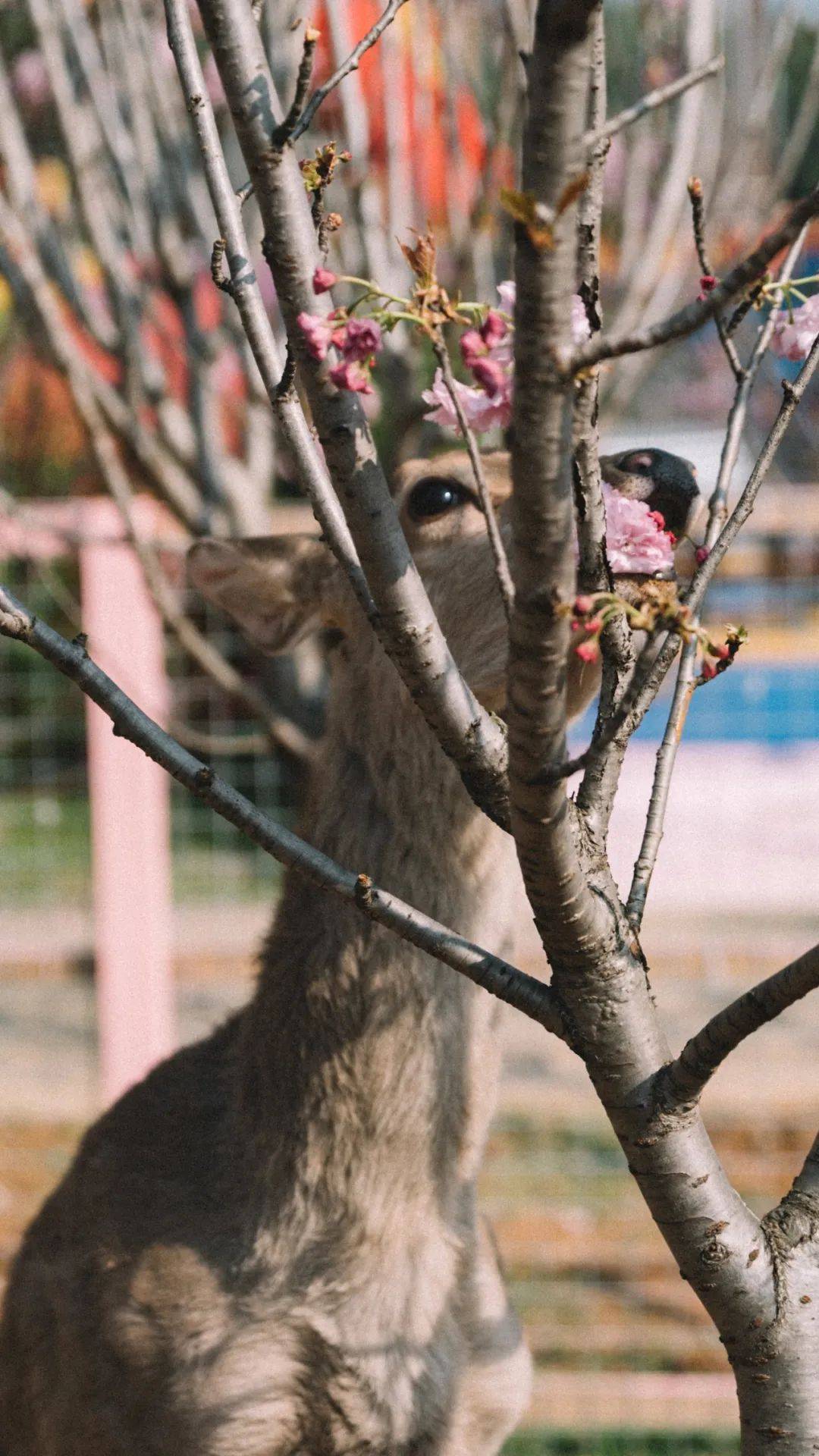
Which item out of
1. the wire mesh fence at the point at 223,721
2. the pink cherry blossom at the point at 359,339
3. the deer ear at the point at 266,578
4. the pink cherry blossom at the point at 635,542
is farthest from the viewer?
the wire mesh fence at the point at 223,721

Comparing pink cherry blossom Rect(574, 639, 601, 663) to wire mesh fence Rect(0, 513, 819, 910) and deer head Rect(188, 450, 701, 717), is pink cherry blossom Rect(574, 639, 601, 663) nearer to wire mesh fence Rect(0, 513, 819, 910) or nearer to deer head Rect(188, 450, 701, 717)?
deer head Rect(188, 450, 701, 717)

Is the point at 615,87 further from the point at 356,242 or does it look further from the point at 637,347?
the point at 637,347

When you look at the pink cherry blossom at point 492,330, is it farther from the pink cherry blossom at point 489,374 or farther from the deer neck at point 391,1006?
the deer neck at point 391,1006

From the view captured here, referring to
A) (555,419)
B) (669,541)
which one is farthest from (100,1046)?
(555,419)

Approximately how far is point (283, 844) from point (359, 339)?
0.50 meters

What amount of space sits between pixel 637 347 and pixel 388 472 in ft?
6.61

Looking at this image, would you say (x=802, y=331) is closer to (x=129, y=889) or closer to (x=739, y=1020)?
(x=739, y=1020)

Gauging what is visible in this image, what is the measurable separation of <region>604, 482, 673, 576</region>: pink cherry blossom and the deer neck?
3.29ft

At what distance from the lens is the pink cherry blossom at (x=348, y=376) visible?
1205 millimetres

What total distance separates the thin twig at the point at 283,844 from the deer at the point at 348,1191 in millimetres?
762

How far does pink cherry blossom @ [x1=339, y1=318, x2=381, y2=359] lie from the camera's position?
120cm

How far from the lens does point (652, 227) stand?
3834 mm

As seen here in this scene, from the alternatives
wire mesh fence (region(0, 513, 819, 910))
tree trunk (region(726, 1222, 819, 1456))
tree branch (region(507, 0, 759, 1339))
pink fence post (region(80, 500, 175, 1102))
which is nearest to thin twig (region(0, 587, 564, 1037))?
tree branch (region(507, 0, 759, 1339))

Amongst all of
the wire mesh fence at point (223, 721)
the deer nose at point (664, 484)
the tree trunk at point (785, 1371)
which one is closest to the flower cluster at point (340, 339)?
the deer nose at point (664, 484)
